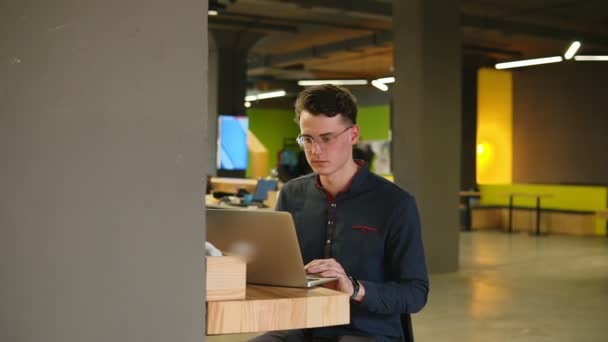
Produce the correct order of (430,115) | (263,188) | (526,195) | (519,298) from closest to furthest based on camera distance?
(519,298)
(263,188)
(430,115)
(526,195)

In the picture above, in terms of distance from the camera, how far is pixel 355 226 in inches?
108

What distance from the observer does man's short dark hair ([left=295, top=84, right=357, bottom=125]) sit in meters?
2.65

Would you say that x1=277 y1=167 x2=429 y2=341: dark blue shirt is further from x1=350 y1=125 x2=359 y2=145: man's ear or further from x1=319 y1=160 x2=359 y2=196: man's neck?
x1=350 y1=125 x2=359 y2=145: man's ear

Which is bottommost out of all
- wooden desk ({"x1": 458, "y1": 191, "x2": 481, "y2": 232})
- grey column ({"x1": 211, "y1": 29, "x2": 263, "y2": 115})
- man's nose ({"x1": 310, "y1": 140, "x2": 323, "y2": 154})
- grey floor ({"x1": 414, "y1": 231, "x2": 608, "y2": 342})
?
grey floor ({"x1": 414, "y1": 231, "x2": 608, "y2": 342})

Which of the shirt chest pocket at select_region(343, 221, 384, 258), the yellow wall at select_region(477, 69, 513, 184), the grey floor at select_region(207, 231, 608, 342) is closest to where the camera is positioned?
the shirt chest pocket at select_region(343, 221, 384, 258)

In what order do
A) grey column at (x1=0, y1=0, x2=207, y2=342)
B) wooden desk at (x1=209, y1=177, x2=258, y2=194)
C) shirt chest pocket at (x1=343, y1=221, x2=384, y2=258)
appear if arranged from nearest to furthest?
grey column at (x1=0, y1=0, x2=207, y2=342) → shirt chest pocket at (x1=343, y1=221, x2=384, y2=258) → wooden desk at (x1=209, y1=177, x2=258, y2=194)

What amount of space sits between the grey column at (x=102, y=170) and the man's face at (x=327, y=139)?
93 cm

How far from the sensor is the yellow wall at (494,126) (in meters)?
20.1

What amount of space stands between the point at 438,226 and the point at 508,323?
333 cm

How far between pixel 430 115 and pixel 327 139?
7538mm

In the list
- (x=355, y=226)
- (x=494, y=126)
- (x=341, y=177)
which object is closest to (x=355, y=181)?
(x=341, y=177)

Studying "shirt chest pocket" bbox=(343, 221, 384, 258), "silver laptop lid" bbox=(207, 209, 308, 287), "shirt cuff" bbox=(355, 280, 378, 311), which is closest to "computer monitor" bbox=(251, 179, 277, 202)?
"shirt chest pocket" bbox=(343, 221, 384, 258)

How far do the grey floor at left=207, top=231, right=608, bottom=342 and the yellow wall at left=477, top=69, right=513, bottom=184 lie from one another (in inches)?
276

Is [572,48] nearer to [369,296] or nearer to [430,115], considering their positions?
[430,115]
